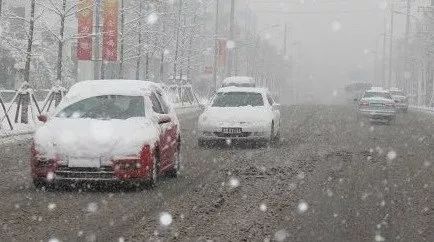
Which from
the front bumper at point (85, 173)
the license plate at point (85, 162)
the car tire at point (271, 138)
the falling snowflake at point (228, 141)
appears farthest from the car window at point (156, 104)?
the car tire at point (271, 138)

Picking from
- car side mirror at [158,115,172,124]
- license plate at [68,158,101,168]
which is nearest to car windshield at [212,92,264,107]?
car side mirror at [158,115,172,124]

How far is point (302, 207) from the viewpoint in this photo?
368 inches

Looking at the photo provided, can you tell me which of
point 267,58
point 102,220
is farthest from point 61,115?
point 267,58

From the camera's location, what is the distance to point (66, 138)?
404 inches

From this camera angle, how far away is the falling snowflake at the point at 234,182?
11.3 m

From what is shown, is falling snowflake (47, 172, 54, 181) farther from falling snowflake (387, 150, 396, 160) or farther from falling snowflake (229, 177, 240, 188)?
falling snowflake (387, 150, 396, 160)

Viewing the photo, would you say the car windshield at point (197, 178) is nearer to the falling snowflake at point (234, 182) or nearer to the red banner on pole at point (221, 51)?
the falling snowflake at point (234, 182)

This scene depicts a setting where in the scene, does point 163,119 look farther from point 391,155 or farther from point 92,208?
point 391,155

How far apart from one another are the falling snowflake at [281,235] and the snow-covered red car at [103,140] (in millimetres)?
3096

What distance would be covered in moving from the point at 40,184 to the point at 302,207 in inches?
143

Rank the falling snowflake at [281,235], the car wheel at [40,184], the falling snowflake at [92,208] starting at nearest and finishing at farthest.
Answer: the falling snowflake at [281,235] → the falling snowflake at [92,208] → the car wheel at [40,184]

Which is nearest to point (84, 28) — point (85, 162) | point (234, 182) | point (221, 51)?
point (234, 182)

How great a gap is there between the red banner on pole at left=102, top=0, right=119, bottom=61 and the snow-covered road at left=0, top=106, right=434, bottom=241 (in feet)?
49.0

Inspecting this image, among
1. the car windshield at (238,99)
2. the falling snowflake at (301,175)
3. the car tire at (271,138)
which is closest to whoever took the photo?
the falling snowflake at (301,175)
